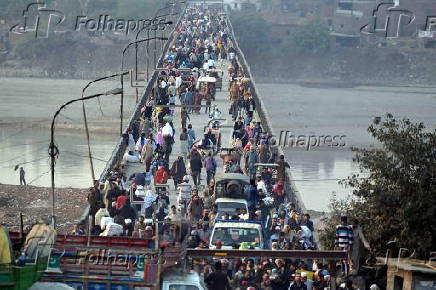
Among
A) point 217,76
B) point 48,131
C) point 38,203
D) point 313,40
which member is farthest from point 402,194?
point 313,40

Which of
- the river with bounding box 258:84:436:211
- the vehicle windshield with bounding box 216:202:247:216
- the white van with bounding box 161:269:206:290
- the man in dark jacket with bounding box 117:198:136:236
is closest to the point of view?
the white van with bounding box 161:269:206:290

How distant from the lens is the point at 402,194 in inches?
859

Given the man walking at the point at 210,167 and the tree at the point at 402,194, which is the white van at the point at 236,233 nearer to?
the tree at the point at 402,194

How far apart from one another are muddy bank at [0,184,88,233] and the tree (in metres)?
20.7

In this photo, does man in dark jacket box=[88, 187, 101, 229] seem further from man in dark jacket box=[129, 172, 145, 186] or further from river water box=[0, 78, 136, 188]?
river water box=[0, 78, 136, 188]

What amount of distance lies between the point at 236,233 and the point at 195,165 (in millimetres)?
8019

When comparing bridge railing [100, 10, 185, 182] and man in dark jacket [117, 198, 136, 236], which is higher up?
man in dark jacket [117, 198, 136, 236]

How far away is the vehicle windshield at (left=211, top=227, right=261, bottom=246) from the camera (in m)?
18.8

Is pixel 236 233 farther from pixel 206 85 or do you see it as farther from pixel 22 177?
pixel 22 177

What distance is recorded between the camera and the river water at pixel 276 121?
5638cm

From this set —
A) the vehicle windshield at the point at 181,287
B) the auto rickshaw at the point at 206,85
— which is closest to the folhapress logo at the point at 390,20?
the auto rickshaw at the point at 206,85

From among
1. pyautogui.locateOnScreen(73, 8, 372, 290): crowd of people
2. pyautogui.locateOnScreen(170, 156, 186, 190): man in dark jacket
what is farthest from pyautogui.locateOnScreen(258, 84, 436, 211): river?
pyautogui.locateOnScreen(170, 156, 186, 190): man in dark jacket

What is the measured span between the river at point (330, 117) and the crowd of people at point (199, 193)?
440 inches

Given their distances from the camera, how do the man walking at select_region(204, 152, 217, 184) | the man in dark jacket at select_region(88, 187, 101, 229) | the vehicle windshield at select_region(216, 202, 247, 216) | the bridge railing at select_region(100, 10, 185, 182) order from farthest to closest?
the bridge railing at select_region(100, 10, 185, 182) → the man walking at select_region(204, 152, 217, 184) → the vehicle windshield at select_region(216, 202, 247, 216) → the man in dark jacket at select_region(88, 187, 101, 229)
